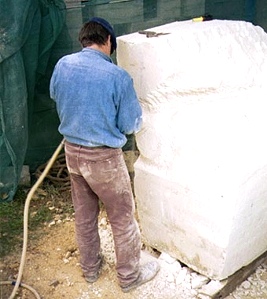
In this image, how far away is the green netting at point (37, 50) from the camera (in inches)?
165

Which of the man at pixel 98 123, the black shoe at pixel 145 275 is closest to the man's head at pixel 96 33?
the man at pixel 98 123

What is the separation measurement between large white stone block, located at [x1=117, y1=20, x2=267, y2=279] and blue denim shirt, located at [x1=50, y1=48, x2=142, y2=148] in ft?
0.87

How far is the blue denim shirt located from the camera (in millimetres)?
2965

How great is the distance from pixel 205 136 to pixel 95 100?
27.7 inches

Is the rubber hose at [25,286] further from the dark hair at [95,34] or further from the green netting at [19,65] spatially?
the dark hair at [95,34]

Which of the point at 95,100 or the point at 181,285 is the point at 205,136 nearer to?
the point at 95,100

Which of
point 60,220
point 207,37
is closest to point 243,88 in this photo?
point 207,37

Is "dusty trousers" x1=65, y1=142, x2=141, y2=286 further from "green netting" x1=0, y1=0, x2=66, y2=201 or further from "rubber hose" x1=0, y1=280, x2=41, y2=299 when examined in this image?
"green netting" x1=0, y1=0, x2=66, y2=201

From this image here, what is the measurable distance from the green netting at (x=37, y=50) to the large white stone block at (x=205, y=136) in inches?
49.4

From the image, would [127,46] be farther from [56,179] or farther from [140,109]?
[56,179]

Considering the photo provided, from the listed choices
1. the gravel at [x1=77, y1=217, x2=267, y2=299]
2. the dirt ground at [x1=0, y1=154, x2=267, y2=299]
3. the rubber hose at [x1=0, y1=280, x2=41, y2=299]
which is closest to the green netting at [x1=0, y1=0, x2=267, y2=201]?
the dirt ground at [x1=0, y1=154, x2=267, y2=299]

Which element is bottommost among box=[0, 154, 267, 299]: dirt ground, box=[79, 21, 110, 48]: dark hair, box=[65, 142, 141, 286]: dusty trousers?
box=[0, 154, 267, 299]: dirt ground

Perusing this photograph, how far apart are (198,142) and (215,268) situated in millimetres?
840

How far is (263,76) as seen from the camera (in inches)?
136
